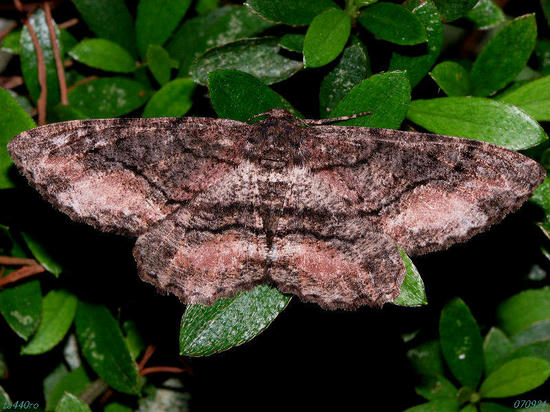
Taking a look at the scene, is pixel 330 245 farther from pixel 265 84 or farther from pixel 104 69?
pixel 104 69

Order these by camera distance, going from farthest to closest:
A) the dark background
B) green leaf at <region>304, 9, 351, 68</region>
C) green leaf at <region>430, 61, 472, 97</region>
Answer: the dark background < green leaf at <region>430, 61, 472, 97</region> < green leaf at <region>304, 9, 351, 68</region>

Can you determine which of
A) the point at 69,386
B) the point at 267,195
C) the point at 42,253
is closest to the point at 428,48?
the point at 267,195

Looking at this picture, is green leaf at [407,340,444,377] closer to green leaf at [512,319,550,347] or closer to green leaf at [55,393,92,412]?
green leaf at [512,319,550,347]

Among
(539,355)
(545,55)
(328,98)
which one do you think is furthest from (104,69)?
(539,355)

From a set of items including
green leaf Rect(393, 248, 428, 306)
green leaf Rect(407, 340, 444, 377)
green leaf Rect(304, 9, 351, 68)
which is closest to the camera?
green leaf Rect(393, 248, 428, 306)

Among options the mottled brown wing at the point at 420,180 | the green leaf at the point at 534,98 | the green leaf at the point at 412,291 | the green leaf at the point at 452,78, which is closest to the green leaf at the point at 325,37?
the mottled brown wing at the point at 420,180

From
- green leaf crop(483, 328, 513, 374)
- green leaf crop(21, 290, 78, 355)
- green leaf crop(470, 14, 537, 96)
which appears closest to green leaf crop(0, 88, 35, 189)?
green leaf crop(21, 290, 78, 355)

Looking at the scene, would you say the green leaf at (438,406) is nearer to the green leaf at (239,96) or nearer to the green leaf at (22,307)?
the green leaf at (239,96)

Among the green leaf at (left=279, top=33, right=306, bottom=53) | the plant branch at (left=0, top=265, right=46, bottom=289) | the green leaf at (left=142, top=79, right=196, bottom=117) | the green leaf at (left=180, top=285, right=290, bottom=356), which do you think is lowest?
the plant branch at (left=0, top=265, right=46, bottom=289)
